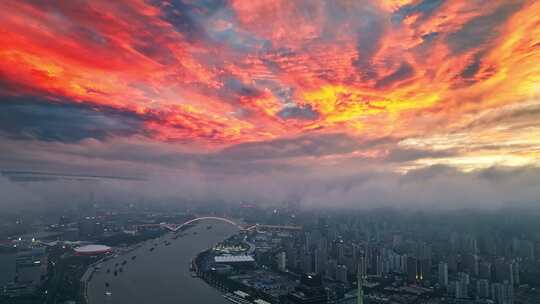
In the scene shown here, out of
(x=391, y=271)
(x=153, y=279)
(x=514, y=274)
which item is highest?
(x=514, y=274)

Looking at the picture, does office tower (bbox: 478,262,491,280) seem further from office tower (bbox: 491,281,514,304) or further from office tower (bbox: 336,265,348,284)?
office tower (bbox: 336,265,348,284)

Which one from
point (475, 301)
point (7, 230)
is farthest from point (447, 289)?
point (7, 230)

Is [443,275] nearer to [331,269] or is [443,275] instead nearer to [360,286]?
[331,269]

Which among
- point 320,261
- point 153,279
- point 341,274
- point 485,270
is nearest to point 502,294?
point 485,270

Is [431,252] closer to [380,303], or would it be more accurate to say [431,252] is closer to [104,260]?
[380,303]

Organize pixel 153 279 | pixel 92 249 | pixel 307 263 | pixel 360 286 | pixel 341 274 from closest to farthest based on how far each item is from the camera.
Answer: pixel 360 286
pixel 153 279
pixel 341 274
pixel 307 263
pixel 92 249

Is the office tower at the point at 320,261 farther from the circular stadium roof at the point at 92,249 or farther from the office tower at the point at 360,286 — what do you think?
the circular stadium roof at the point at 92,249

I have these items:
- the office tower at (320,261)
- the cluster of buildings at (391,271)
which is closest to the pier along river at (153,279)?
the cluster of buildings at (391,271)
